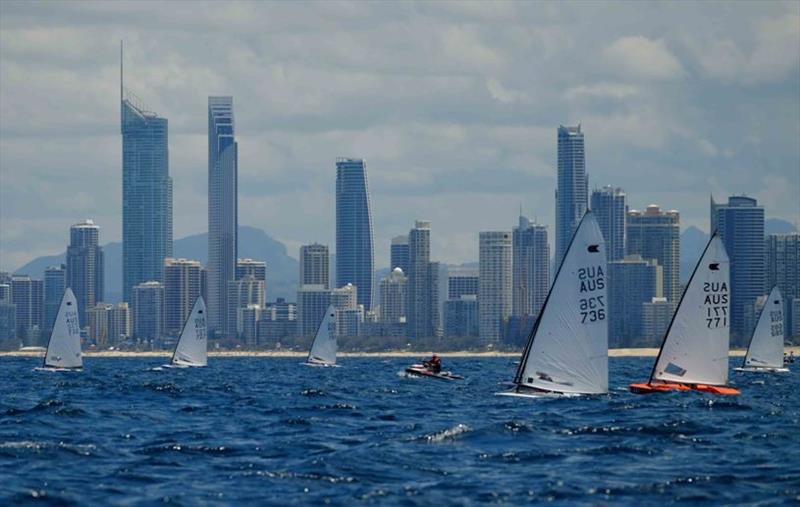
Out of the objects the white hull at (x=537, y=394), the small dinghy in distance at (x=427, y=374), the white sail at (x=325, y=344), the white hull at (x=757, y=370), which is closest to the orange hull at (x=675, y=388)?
the white hull at (x=537, y=394)

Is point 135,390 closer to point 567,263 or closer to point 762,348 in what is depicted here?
point 567,263

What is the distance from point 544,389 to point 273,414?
9.41 metres

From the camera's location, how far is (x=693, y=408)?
5934 cm

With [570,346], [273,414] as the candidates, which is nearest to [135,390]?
[273,414]

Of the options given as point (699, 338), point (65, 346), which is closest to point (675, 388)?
point (699, 338)

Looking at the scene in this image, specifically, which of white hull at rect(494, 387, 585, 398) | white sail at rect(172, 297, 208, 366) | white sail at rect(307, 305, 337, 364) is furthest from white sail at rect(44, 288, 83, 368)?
white hull at rect(494, 387, 585, 398)

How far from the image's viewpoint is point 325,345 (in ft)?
474

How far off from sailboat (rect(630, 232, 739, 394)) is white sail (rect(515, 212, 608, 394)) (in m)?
8.90

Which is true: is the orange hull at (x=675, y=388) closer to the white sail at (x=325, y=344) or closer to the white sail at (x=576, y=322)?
the white sail at (x=576, y=322)

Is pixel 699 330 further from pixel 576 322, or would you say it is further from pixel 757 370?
pixel 757 370

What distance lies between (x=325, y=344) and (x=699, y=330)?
78.4 meters

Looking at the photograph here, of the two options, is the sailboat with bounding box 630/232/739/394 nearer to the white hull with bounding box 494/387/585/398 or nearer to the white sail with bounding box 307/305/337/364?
the white hull with bounding box 494/387/585/398

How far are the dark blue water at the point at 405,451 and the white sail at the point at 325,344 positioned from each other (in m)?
75.1

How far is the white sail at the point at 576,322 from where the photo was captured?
58875 millimetres
